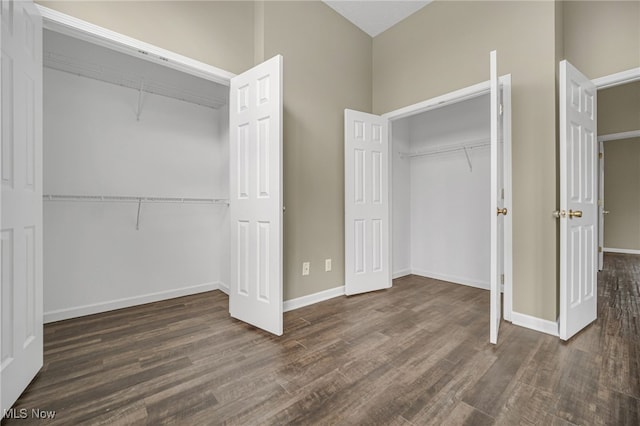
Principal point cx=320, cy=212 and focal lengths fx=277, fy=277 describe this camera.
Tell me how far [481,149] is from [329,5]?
2.50 metres

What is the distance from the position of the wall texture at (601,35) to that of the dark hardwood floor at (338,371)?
2.19 metres

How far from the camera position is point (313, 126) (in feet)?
9.78

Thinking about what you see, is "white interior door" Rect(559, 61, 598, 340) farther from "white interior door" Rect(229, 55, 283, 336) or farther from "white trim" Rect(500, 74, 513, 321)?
"white interior door" Rect(229, 55, 283, 336)

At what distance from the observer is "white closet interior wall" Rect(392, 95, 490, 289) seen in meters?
3.52

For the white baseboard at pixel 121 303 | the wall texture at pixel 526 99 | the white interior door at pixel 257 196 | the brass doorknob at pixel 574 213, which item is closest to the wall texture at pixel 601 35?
the wall texture at pixel 526 99

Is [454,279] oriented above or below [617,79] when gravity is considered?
below

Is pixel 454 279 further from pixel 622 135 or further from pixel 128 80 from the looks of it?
pixel 128 80

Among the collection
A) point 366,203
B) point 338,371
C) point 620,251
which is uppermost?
point 366,203

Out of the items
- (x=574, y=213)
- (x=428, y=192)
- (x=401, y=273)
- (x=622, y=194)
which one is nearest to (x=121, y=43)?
(x=574, y=213)

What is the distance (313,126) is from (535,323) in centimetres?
271

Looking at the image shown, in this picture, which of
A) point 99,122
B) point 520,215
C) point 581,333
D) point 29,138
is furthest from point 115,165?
point 581,333

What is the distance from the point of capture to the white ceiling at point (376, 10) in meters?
3.09

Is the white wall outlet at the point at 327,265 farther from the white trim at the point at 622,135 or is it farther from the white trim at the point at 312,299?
the white trim at the point at 622,135

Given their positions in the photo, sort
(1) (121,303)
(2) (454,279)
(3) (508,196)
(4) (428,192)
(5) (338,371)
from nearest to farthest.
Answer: (5) (338,371), (3) (508,196), (1) (121,303), (2) (454,279), (4) (428,192)
